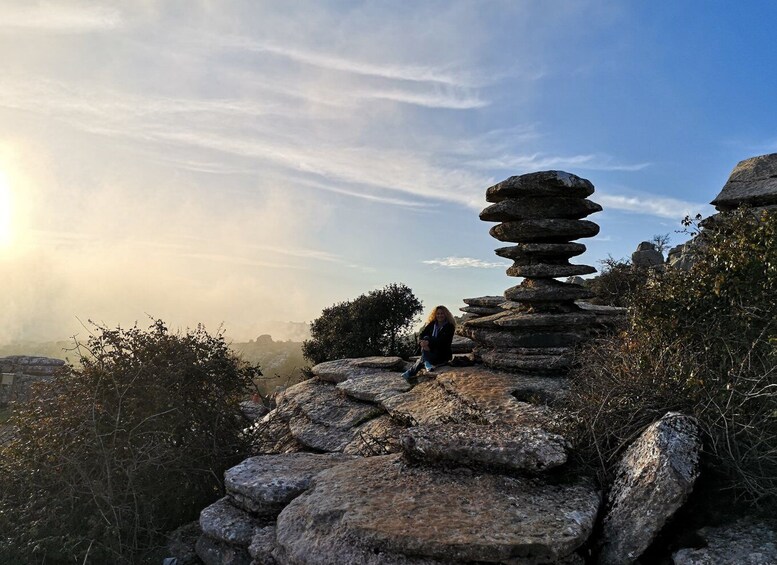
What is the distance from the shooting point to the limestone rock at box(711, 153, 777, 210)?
10.7 metres

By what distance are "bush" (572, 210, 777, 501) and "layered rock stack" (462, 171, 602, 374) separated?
3.06m

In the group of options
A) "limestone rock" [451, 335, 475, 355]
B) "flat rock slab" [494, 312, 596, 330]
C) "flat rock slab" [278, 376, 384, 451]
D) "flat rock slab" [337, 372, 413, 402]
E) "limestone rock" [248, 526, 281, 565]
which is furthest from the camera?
"limestone rock" [451, 335, 475, 355]

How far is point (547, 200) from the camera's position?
38.7 feet

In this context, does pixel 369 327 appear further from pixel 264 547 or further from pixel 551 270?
pixel 264 547

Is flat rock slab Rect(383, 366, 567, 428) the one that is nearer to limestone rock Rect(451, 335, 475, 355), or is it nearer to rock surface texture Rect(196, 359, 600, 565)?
rock surface texture Rect(196, 359, 600, 565)

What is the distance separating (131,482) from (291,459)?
1.98 metres

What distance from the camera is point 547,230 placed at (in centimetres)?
1149

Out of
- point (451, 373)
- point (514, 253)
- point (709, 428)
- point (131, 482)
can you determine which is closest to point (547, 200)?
point (514, 253)

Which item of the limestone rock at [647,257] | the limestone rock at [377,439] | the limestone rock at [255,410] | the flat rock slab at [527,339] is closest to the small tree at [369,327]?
the limestone rock at [255,410]

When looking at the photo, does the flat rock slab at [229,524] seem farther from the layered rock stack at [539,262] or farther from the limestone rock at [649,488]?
the layered rock stack at [539,262]

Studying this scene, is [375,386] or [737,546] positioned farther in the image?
[375,386]

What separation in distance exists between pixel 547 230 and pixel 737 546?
7862 millimetres

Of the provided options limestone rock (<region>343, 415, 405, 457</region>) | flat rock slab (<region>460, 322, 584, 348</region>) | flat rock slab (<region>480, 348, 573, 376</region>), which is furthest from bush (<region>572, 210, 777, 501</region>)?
flat rock slab (<region>460, 322, 584, 348</region>)

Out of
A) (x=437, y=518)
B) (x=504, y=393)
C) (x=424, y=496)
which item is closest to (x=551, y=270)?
(x=504, y=393)
